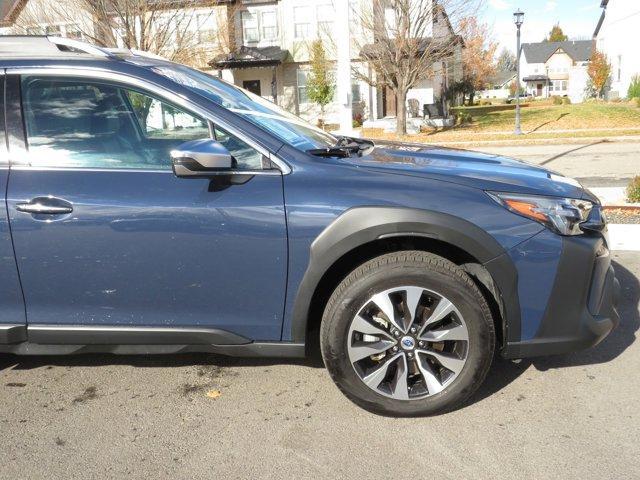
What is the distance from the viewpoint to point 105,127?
3.13 m

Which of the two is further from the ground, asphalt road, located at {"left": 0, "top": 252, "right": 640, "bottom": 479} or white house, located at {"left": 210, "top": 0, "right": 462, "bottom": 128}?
white house, located at {"left": 210, "top": 0, "right": 462, "bottom": 128}

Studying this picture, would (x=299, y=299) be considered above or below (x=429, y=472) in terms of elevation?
above

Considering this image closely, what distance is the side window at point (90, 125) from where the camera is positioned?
306cm

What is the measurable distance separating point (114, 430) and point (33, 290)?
0.81 m

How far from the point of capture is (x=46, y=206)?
9.62 ft

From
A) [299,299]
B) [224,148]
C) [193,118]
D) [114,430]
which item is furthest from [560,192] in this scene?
[114,430]

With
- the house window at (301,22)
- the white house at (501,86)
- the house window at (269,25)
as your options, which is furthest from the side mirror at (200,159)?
the white house at (501,86)

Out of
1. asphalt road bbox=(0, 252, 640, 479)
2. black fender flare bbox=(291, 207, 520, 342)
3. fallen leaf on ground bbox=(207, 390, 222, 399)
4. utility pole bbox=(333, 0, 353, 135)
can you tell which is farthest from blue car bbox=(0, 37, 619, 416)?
utility pole bbox=(333, 0, 353, 135)

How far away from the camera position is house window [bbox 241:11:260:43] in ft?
99.5

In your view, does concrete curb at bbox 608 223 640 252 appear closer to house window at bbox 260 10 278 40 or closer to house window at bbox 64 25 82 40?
house window at bbox 64 25 82 40

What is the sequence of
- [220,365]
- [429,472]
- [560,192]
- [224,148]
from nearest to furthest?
[429,472], [224,148], [560,192], [220,365]

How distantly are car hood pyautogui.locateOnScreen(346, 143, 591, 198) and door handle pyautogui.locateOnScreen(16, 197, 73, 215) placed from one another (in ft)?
4.69

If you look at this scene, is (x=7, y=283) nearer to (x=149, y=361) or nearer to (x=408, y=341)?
(x=149, y=361)

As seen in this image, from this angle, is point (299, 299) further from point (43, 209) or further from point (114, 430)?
point (43, 209)
